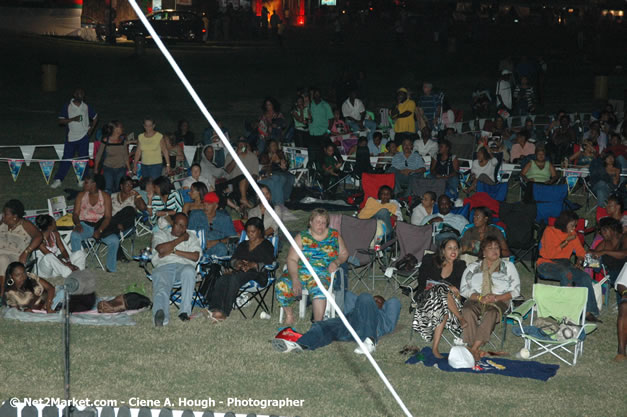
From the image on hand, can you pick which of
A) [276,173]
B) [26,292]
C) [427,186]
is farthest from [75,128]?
[26,292]

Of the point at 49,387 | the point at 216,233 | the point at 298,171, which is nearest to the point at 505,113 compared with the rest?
the point at 298,171

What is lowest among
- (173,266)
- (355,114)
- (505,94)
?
(173,266)

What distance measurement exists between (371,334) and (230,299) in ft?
5.03

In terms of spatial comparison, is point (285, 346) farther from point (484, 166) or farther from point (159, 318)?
point (484, 166)

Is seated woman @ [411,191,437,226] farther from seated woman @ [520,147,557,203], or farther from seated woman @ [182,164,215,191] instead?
seated woman @ [182,164,215,191]

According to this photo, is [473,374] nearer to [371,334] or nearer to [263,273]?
[371,334]

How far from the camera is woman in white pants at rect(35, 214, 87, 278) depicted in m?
9.78

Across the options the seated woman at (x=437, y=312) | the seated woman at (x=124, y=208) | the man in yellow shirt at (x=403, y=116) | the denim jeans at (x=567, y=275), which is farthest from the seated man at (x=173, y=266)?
the man in yellow shirt at (x=403, y=116)

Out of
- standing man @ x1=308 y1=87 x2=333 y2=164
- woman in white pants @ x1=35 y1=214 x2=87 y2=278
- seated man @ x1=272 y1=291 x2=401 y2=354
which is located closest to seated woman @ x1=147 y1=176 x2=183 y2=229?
woman in white pants @ x1=35 y1=214 x2=87 y2=278

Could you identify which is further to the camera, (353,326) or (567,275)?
(567,275)

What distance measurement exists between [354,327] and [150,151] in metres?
5.78

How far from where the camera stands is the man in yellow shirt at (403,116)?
15.8m

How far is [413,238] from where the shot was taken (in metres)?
10.0

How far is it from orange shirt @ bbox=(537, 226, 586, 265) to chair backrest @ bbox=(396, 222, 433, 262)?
1.26m
